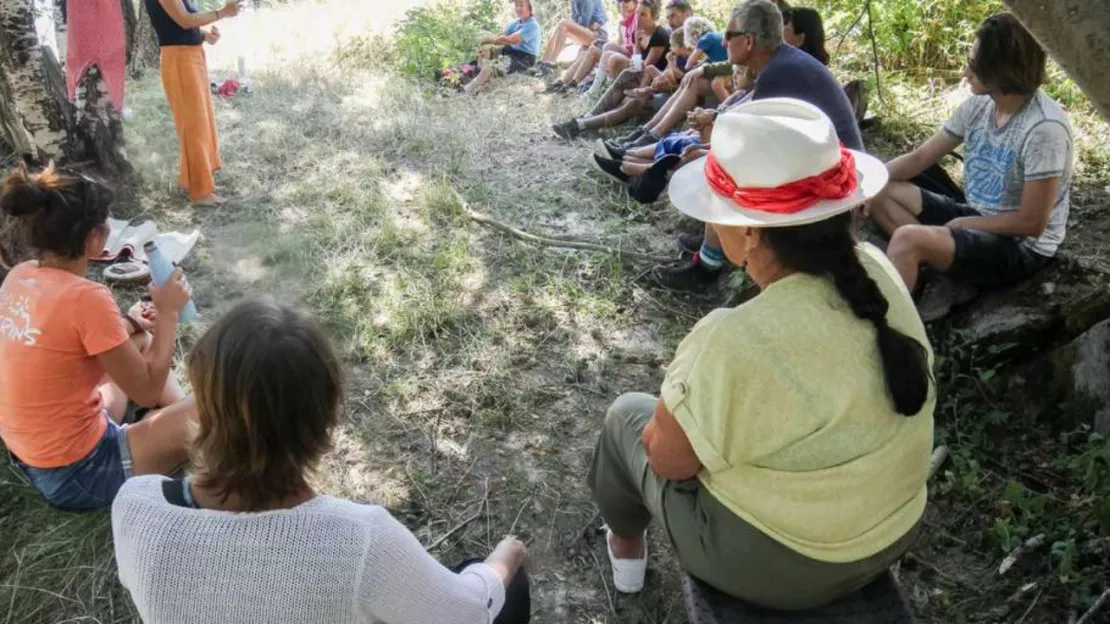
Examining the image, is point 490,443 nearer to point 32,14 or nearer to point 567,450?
point 567,450

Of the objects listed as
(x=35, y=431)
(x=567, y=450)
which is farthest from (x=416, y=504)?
(x=35, y=431)

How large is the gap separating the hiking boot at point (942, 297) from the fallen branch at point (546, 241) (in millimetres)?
1341

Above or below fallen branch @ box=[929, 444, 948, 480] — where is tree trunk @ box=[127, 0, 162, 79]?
below

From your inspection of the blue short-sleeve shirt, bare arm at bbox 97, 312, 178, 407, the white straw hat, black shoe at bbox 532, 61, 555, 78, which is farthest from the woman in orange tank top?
the blue short-sleeve shirt

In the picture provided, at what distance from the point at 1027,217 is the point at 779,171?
1.83 meters

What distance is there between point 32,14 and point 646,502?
173 inches

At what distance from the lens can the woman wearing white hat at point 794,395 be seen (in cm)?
156

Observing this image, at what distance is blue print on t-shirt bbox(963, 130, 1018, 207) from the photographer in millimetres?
3113

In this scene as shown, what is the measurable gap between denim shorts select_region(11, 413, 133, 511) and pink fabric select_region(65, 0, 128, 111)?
10.3 feet

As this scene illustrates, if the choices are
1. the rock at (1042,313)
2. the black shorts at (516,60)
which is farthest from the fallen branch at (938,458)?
the black shorts at (516,60)

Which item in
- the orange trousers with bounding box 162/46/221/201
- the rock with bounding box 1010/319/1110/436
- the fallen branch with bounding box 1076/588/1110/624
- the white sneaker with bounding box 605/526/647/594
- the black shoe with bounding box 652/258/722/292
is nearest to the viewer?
the fallen branch with bounding box 1076/588/1110/624

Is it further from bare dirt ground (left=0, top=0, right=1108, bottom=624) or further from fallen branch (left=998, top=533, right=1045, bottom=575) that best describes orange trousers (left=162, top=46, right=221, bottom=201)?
fallen branch (left=998, top=533, right=1045, bottom=575)

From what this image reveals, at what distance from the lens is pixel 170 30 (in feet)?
16.1

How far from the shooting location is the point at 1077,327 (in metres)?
3.01
